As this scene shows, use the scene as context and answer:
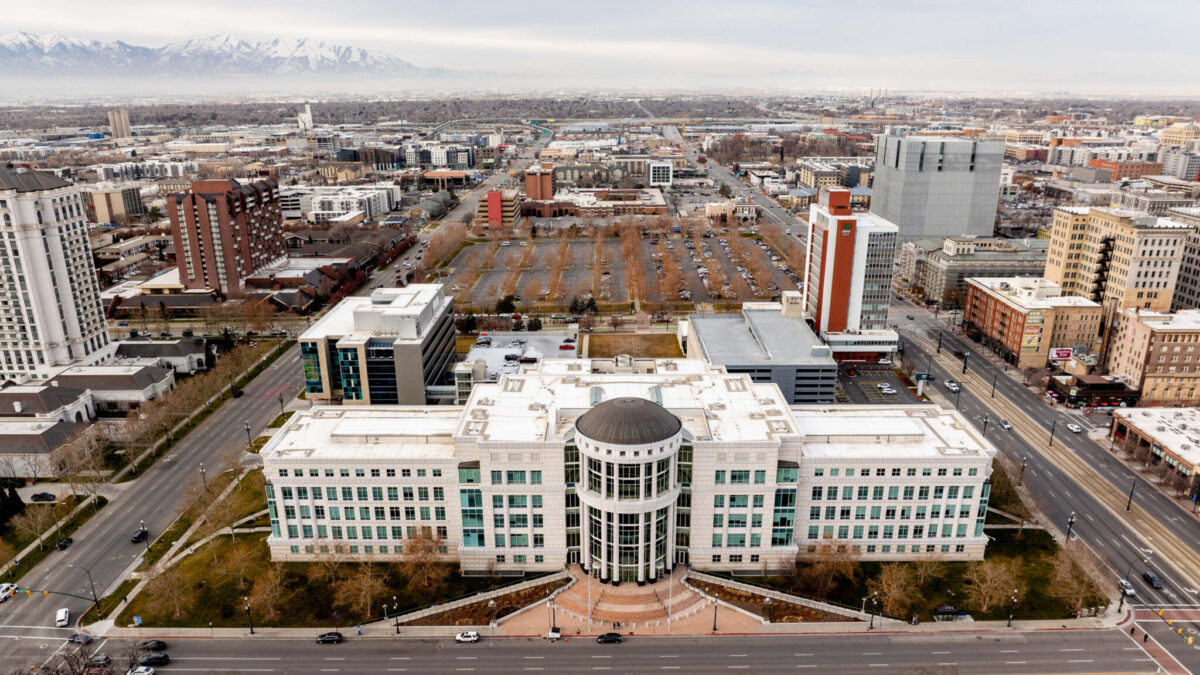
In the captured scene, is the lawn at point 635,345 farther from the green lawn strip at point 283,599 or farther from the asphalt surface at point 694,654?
the asphalt surface at point 694,654

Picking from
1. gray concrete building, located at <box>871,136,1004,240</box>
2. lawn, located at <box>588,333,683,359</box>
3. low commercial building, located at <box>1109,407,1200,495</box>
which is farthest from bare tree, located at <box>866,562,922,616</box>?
gray concrete building, located at <box>871,136,1004,240</box>

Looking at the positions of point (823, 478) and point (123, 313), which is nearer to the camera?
point (823, 478)

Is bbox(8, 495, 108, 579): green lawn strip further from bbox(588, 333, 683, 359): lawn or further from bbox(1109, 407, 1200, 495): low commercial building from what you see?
bbox(1109, 407, 1200, 495): low commercial building

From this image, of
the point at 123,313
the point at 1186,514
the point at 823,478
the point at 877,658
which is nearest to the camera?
the point at 877,658

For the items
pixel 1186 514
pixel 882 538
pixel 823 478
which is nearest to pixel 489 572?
pixel 823 478

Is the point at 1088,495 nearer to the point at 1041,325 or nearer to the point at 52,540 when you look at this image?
the point at 1041,325

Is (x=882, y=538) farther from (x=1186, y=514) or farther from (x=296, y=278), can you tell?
(x=296, y=278)
